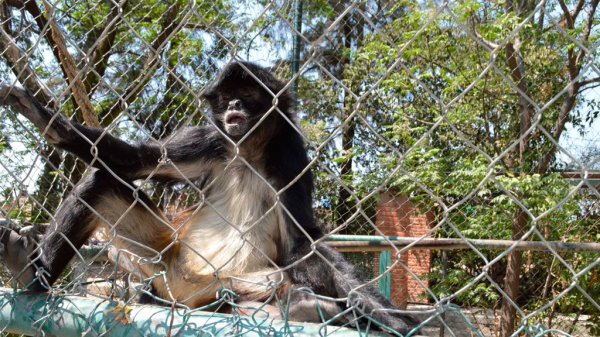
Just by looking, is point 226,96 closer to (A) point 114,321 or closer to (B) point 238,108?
(B) point 238,108

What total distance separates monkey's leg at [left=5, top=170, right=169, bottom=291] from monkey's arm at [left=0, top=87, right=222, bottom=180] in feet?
0.40

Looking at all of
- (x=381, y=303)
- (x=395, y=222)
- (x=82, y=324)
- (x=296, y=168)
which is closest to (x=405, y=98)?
(x=395, y=222)

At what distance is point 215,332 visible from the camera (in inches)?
57.0

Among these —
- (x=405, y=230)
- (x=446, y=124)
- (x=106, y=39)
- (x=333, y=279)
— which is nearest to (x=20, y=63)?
(x=333, y=279)

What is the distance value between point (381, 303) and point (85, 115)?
3725 millimetres

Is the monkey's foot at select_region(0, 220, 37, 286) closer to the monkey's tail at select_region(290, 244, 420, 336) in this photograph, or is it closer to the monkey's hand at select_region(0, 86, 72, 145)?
the monkey's hand at select_region(0, 86, 72, 145)

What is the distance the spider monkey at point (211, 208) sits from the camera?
255 cm

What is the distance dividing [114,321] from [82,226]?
1.19m

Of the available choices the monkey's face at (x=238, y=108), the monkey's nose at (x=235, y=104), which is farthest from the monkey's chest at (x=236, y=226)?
the monkey's nose at (x=235, y=104)

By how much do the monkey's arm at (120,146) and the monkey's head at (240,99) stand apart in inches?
8.1

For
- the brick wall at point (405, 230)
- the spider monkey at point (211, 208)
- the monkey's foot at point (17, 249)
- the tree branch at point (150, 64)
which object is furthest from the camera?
the brick wall at point (405, 230)

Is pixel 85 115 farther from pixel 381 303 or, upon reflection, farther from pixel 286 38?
pixel 381 303

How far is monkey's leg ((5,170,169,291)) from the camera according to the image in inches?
96.7

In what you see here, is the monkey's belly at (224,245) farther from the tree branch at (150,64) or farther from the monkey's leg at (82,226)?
the tree branch at (150,64)
